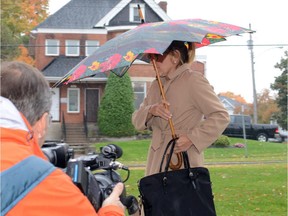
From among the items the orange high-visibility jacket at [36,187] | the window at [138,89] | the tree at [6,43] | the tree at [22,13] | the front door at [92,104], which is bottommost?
the orange high-visibility jacket at [36,187]

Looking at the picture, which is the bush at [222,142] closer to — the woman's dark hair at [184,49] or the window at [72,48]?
the window at [72,48]

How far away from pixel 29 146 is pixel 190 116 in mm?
2075

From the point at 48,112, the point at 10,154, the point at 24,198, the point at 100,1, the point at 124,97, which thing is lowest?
the point at 24,198

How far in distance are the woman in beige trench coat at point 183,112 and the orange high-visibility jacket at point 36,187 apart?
6.15 ft

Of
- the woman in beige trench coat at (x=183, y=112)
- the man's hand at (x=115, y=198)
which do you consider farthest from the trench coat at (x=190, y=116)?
the man's hand at (x=115, y=198)

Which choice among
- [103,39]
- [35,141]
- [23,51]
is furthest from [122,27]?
[35,141]

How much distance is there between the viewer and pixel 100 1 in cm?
3419

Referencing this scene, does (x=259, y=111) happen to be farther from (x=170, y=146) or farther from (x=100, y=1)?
(x=170, y=146)

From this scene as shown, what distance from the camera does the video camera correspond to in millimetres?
1948

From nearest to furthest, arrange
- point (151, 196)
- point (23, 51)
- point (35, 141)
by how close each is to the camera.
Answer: point (35, 141)
point (151, 196)
point (23, 51)

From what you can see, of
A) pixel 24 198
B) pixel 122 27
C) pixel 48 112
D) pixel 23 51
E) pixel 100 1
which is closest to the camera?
pixel 24 198

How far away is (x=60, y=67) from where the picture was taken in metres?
30.2

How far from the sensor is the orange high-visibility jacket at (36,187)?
1621 mm

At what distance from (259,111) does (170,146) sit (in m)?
59.6
